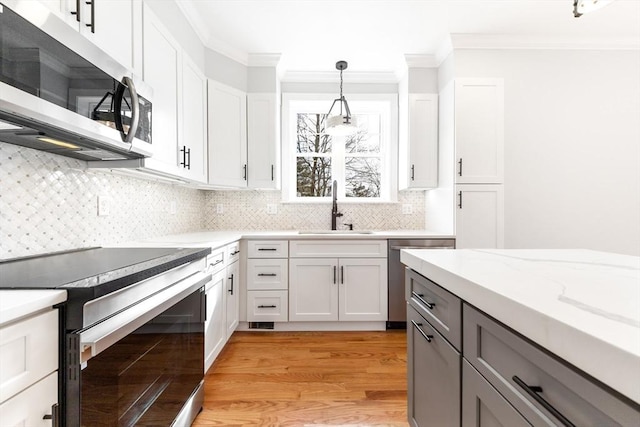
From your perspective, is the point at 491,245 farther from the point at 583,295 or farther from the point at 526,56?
the point at 583,295

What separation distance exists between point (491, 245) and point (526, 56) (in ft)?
5.58

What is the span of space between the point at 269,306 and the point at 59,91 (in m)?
2.24

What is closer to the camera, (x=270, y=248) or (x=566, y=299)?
(x=566, y=299)

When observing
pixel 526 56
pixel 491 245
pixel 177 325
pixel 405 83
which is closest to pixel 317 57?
pixel 405 83

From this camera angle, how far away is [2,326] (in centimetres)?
64

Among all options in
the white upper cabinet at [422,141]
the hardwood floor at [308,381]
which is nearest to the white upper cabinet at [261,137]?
the white upper cabinet at [422,141]

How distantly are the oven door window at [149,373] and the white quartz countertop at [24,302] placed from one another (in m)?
0.21

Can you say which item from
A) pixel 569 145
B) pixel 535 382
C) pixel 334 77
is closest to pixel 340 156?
pixel 334 77

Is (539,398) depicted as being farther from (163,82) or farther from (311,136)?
(311,136)

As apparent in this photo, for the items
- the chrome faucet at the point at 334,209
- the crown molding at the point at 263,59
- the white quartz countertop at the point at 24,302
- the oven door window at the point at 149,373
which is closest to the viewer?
the white quartz countertop at the point at 24,302

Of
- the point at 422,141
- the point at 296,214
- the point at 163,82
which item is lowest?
the point at 296,214

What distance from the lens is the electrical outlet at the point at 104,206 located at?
1.77 metres

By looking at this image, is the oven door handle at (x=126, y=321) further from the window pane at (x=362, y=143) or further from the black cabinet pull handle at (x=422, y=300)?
the window pane at (x=362, y=143)

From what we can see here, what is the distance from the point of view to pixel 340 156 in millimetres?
3619
